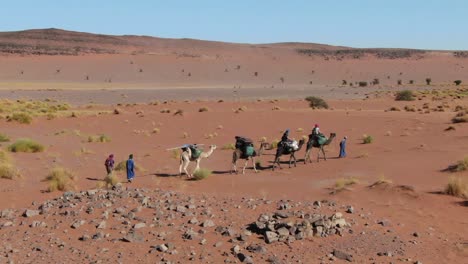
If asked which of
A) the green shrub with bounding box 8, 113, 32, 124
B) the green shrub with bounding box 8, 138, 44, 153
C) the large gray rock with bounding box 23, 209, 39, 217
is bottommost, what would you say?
the green shrub with bounding box 8, 113, 32, 124

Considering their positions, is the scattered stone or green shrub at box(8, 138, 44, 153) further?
green shrub at box(8, 138, 44, 153)

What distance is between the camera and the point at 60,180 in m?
17.3


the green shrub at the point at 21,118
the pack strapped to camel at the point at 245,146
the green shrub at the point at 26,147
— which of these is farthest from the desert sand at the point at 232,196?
the pack strapped to camel at the point at 245,146

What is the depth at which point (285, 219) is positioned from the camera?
12625 mm

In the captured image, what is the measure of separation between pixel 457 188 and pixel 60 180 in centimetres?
1197

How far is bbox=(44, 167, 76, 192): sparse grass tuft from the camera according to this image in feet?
55.5

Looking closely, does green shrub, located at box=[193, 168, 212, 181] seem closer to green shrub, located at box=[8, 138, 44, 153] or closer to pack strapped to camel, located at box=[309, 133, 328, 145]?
pack strapped to camel, located at box=[309, 133, 328, 145]

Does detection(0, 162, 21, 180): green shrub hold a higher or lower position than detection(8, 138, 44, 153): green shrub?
higher

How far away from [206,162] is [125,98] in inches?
1834

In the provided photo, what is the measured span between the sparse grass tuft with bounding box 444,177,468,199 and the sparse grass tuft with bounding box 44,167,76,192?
11.4 m

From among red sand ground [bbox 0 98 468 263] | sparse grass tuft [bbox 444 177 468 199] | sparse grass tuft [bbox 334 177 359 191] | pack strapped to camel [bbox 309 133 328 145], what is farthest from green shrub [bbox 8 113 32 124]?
sparse grass tuft [bbox 444 177 468 199]

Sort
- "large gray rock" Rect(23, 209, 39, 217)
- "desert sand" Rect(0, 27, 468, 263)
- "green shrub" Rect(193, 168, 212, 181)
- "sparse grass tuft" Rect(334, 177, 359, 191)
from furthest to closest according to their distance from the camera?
"green shrub" Rect(193, 168, 212, 181)
"sparse grass tuft" Rect(334, 177, 359, 191)
"large gray rock" Rect(23, 209, 39, 217)
"desert sand" Rect(0, 27, 468, 263)

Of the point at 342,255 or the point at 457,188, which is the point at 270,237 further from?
the point at 457,188

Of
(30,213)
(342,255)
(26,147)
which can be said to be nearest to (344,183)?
(342,255)
